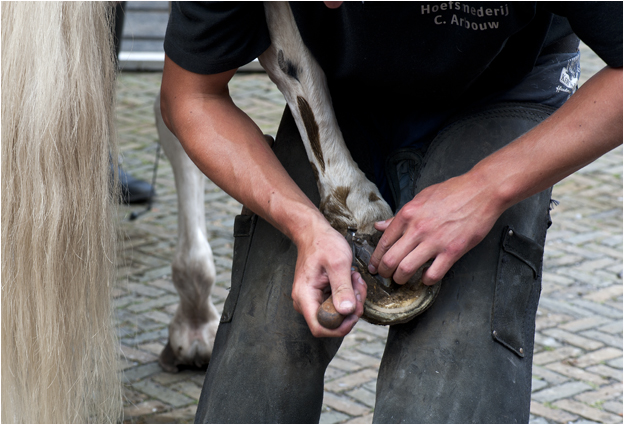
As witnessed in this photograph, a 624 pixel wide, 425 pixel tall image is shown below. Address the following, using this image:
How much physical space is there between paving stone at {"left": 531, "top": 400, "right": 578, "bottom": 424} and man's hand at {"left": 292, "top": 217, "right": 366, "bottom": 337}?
1.14 meters

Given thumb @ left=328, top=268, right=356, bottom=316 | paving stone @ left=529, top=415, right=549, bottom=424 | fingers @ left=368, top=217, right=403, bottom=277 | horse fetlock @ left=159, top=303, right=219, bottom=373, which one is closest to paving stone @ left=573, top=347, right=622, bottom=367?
paving stone @ left=529, top=415, right=549, bottom=424

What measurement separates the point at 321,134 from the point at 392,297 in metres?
0.32

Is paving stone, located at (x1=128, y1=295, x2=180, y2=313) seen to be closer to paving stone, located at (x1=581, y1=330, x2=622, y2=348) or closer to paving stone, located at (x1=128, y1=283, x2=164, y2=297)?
paving stone, located at (x1=128, y1=283, x2=164, y2=297)

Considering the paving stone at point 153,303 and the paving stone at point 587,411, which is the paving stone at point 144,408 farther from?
the paving stone at point 587,411

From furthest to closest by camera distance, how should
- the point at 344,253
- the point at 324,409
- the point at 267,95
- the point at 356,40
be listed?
the point at 267,95 → the point at 324,409 → the point at 356,40 → the point at 344,253

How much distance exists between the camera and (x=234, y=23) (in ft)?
4.13

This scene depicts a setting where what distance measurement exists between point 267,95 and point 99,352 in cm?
361

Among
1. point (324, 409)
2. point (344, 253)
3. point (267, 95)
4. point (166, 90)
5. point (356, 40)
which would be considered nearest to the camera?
point (344, 253)

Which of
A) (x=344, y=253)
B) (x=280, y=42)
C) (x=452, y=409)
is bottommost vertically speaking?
Result: (x=452, y=409)

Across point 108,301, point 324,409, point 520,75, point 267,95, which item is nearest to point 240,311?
point 108,301

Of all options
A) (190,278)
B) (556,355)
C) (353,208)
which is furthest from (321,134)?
(556,355)

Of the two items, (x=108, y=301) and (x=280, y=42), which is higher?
(x=280, y=42)

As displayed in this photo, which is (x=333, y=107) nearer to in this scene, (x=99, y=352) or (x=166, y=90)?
(x=166, y=90)

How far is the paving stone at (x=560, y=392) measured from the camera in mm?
2182
